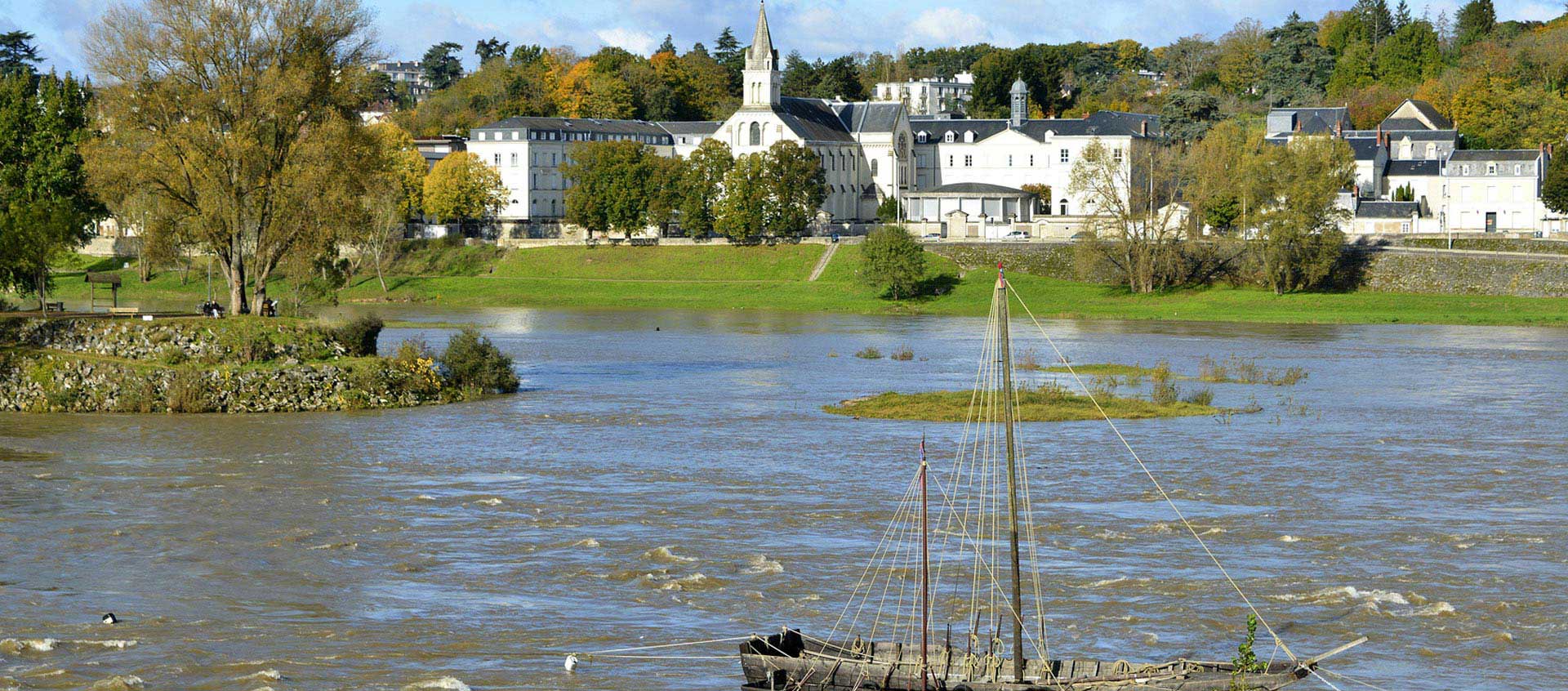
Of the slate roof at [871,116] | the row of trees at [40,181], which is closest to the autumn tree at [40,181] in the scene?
the row of trees at [40,181]

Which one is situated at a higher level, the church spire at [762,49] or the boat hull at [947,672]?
the church spire at [762,49]

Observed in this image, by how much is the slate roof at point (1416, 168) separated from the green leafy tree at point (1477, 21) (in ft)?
169

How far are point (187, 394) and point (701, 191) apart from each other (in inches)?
2675

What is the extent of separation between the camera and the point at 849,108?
135m

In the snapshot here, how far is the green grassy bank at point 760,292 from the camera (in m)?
81.1

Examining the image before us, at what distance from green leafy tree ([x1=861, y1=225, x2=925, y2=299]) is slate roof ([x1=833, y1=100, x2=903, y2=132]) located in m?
42.4

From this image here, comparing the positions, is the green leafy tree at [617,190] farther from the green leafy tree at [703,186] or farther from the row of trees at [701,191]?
the green leafy tree at [703,186]

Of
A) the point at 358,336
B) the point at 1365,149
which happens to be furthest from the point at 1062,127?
the point at 358,336

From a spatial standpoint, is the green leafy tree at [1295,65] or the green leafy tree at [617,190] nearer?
the green leafy tree at [617,190]

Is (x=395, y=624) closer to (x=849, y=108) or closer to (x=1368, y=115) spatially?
(x=849, y=108)

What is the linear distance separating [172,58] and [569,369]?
1678 centimetres

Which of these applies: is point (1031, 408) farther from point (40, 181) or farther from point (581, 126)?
point (581, 126)

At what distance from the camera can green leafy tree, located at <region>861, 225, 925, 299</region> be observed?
8844cm

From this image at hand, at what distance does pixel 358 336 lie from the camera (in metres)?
45.4
